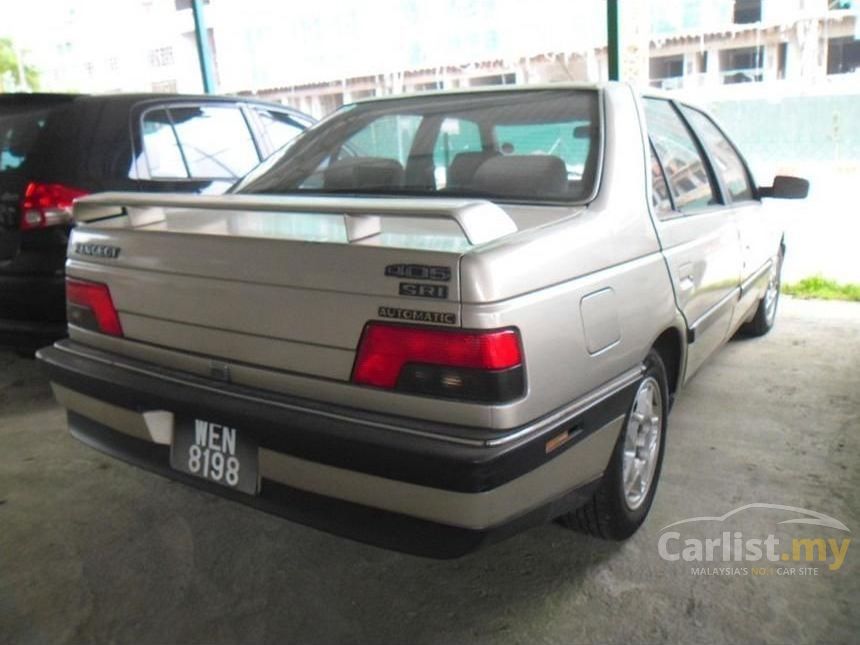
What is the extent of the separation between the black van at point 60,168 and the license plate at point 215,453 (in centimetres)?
183

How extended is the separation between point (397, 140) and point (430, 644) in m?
1.81

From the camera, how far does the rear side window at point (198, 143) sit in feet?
12.3

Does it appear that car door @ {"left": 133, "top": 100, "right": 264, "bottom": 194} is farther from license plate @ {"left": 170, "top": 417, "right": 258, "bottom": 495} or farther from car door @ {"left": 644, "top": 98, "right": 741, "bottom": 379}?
car door @ {"left": 644, "top": 98, "right": 741, "bottom": 379}

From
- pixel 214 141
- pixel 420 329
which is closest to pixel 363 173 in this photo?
pixel 420 329

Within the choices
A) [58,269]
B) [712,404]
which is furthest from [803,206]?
[58,269]

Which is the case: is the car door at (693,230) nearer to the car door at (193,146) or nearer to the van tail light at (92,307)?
the van tail light at (92,307)

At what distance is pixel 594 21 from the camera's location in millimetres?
16391

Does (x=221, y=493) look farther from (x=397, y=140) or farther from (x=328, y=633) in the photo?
(x=397, y=140)

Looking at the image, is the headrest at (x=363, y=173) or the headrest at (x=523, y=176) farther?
the headrest at (x=363, y=173)

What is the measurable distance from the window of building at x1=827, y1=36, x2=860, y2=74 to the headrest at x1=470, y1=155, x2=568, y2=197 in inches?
718

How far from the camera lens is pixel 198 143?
4031 mm

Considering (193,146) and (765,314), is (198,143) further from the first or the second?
(765,314)
